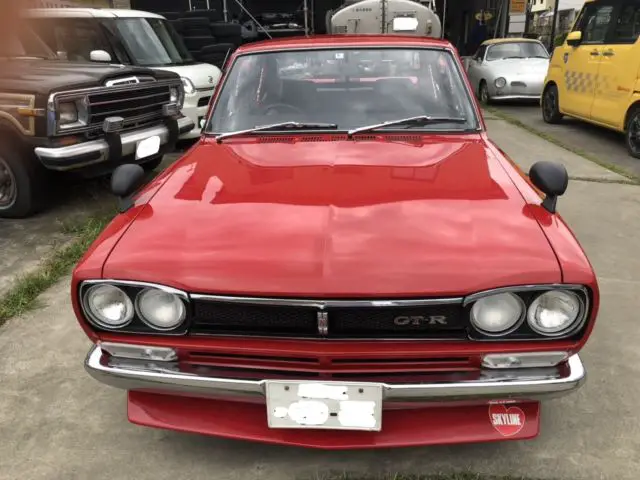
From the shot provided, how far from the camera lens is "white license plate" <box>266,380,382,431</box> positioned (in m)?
1.85

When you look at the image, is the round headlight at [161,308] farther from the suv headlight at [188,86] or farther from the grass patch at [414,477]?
the suv headlight at [188,86]

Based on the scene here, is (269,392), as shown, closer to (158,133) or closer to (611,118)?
(158,133)

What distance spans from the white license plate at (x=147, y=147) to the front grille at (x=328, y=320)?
3590mm

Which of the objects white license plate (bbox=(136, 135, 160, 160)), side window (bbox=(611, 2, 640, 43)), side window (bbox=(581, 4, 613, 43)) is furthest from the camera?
side window (bbox=(581, 4, 613, 43))

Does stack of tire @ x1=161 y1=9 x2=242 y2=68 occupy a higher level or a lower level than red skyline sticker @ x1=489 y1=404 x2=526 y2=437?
higher

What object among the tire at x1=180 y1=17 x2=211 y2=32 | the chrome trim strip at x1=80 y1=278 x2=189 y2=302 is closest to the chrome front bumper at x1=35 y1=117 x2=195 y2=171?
the chrome trim strip at x1=80 y1=278 x2=189 y2=302

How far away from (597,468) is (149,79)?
4.93 metres

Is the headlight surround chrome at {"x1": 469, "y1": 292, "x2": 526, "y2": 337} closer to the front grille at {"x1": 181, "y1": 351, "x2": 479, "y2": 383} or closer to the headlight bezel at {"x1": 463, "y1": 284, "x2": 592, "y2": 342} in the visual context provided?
the headlight bezel at {"x1": 463, "y1": 284, "x2": 592, "y2": 342}

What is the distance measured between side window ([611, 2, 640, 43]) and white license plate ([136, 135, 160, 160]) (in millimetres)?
5609

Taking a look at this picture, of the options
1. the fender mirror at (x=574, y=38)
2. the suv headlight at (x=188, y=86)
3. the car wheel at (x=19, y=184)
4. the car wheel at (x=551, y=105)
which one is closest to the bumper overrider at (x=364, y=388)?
the car wheel at (x=19, y=184)

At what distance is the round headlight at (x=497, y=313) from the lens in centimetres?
182

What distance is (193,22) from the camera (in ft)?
33.2

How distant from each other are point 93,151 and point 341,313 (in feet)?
11.9

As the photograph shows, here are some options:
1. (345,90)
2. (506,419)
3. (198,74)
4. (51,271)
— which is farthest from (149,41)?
(506,419)
